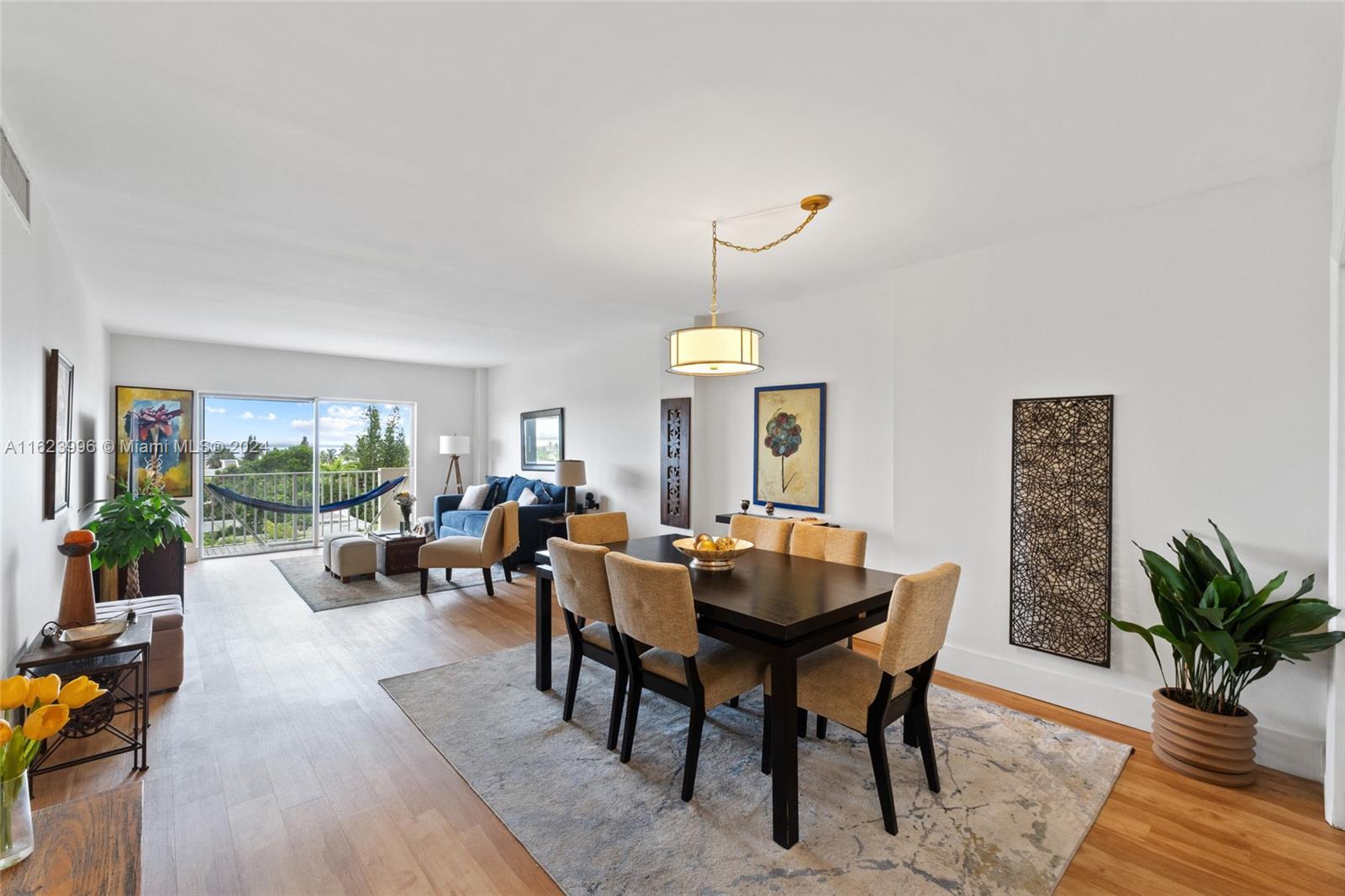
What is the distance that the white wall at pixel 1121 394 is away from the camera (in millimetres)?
2459

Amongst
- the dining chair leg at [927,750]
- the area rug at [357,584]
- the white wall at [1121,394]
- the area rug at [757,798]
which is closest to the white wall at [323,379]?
the area rug at [357,584]

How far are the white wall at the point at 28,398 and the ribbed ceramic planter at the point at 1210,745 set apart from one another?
14.7ft

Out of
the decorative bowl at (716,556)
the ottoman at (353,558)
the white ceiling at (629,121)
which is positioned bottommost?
the ottoman at (353,558)

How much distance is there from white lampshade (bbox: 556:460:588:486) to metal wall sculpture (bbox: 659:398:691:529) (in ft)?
3.38

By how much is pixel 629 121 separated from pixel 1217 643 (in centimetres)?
287

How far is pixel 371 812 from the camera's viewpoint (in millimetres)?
2188

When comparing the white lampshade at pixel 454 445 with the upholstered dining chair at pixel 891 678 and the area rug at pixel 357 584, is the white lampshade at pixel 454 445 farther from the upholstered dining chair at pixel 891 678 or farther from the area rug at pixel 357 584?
the upholstered dining chair at pixel 891 678

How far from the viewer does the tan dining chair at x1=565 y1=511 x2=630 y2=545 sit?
11.7 ft

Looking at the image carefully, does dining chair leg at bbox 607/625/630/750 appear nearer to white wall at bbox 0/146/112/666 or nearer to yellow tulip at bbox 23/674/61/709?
yellow tulip at bbox 23/674/61/709

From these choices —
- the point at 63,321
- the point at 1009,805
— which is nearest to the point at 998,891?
the point at 1009,805

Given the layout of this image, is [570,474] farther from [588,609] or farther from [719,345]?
[719,345]

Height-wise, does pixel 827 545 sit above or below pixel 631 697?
above

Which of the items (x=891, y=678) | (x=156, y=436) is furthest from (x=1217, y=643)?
(x=156, y=436)

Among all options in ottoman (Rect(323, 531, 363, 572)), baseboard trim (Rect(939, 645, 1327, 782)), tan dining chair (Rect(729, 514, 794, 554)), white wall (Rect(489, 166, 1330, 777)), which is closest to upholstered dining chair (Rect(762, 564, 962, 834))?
tan dining chair (Rect(729, 514, 794, 554))
